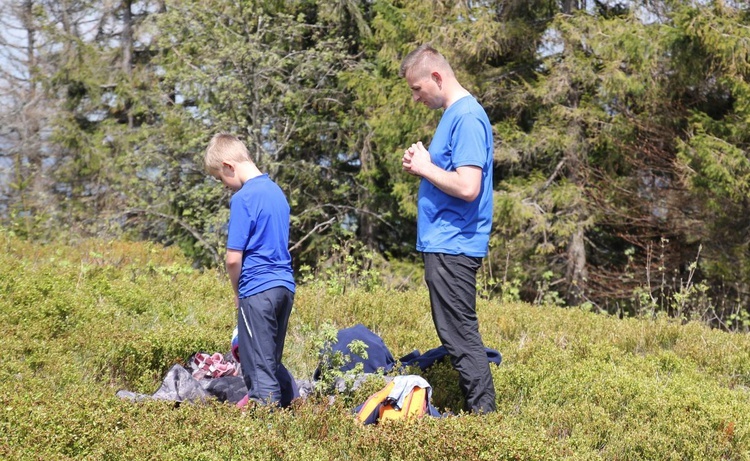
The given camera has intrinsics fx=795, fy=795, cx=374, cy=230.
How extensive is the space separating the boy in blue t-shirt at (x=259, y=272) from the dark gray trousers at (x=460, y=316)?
82cm

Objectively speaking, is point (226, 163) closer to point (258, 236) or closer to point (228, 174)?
point (228, 174)

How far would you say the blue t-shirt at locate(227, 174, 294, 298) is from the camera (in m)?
4.37

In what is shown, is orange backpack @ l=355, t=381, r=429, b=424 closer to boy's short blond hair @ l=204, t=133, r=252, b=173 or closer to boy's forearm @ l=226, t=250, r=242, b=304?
boy's forearm @ l=226, t=250, r=242, b=304

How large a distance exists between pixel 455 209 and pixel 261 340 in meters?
1.29

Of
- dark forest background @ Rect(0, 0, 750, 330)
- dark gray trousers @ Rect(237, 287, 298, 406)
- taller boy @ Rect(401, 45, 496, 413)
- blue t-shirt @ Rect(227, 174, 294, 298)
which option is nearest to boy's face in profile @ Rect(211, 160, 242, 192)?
blue t-shirt @ Rect(227, 174, 294, 298)

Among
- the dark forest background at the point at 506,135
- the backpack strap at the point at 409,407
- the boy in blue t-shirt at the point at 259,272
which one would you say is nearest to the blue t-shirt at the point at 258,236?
the boy in blue t-shirt at the point at 259,272

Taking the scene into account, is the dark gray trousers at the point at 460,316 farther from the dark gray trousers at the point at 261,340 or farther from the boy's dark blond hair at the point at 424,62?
the boy's dark blond hair at the point at 424,62

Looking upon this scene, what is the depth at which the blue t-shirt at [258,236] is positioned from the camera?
4371 millimetres

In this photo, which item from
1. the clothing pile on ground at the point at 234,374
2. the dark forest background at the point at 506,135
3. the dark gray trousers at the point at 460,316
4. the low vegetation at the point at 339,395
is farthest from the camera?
the dark forest background at the point at 506,135

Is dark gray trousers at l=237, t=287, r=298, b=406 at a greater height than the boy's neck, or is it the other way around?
the boy's neck

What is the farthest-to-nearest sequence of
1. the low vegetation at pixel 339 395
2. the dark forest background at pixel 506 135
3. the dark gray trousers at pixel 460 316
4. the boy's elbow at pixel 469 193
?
1. the dark forest background at pixel 506 135
2. the dark gray trousers at pixel 460 316
3. the boy's elbow at pixel 469 193
4. the low vegetation at pixel 339 395

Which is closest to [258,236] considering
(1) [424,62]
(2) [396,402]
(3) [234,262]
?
(3) [234,262]

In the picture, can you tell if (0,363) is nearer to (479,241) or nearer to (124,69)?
(479,241)

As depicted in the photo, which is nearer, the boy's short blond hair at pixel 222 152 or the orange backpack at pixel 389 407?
the orange backpack at pixel 389 407
